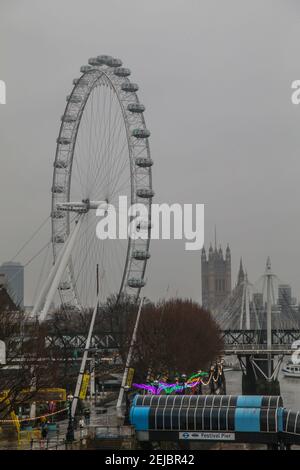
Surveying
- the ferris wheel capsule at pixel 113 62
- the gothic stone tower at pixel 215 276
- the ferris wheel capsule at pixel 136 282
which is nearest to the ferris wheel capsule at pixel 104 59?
the ferris wheel capsule at pixel 113 62

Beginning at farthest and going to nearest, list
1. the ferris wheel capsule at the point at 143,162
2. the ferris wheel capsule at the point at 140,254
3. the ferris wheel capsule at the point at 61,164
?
the ferris wheel capsule at the point at 61,164, the ferris wheel capsule at the point at 140,254, the ferris wheel capsule at the point at 143,162

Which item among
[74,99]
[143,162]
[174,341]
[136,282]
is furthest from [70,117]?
[174,341]

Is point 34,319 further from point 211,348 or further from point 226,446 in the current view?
point 211,348

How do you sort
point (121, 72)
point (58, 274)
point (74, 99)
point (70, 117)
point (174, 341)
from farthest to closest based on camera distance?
1. point (174, 341)
2. point (70, 117)
3. point (74, 99)
4. point (121, 72)
5. point (58, 274)

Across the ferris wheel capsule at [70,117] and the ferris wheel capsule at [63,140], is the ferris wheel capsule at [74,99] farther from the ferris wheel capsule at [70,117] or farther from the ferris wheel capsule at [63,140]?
the ferris wheel capsule at [63,140]

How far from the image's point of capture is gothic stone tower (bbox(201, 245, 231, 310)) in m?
151

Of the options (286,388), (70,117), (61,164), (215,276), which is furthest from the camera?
(215,276)

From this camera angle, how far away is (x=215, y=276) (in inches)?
5984

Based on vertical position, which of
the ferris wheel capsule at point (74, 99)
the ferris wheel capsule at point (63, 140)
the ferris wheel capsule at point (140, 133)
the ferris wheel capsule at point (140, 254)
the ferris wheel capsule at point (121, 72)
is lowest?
the ferris wheel capsule at point (140, 254)

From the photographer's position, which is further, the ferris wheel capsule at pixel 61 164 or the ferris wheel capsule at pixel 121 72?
the ferris wheel capsule at pixel 61 164

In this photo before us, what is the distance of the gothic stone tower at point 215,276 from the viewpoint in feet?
497

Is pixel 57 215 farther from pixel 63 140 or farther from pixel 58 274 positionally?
pixel 58 274

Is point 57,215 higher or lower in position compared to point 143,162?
lower

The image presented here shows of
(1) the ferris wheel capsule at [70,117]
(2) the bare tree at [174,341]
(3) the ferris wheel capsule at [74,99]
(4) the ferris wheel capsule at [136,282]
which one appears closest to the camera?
(2) the bare tree at [174,341]
